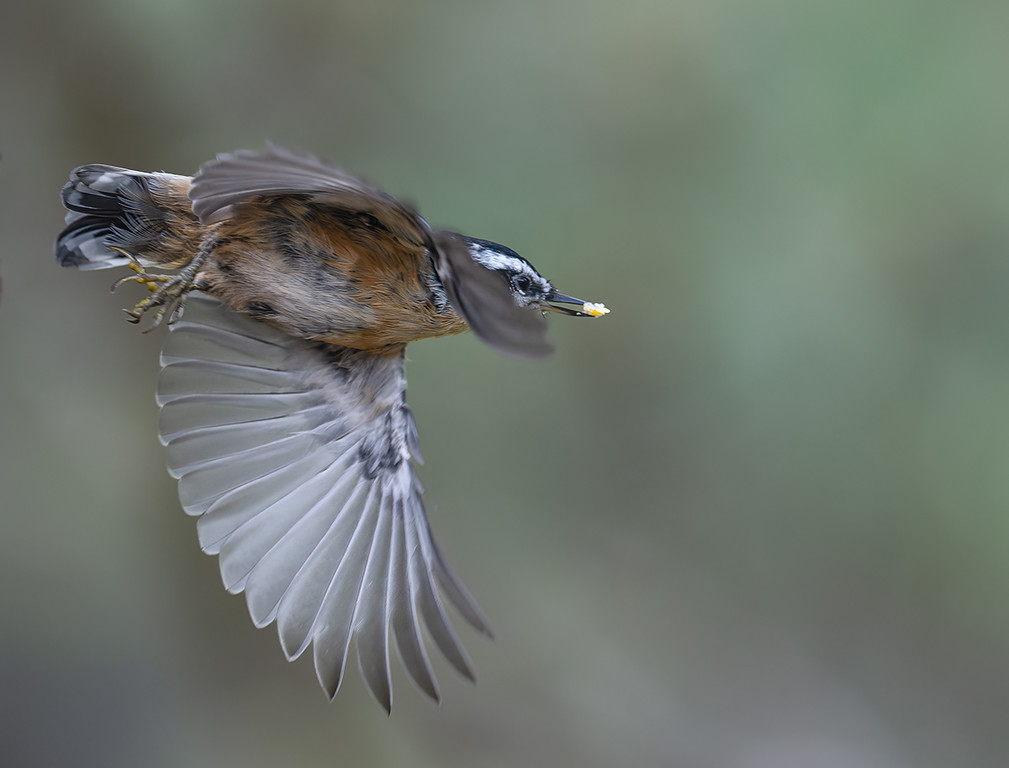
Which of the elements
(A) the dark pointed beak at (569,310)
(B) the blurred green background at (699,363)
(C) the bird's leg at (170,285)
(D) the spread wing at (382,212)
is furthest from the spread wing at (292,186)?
(B) the blurred green background at (699,363)

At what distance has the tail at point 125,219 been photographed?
1.79 m

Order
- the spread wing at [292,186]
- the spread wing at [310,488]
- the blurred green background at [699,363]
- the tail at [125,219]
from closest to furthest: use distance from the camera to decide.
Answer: the spread wing at [292,186] → the tail at [125,219] → the spread wing at [310,488] → the blurred green background at [699,363]

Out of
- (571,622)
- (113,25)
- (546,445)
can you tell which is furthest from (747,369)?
(113,25)

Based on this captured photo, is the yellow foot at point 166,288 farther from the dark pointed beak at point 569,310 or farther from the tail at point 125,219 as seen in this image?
the dark pointed beak at point 569,310

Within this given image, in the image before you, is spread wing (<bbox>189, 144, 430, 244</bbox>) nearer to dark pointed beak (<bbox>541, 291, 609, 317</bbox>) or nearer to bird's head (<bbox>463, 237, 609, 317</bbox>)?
bird's head (<bbox>463, 237, 609, 317</bbox>)

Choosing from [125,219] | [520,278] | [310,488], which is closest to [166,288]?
[125,219]

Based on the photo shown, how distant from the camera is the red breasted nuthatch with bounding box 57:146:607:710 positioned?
1674 mm

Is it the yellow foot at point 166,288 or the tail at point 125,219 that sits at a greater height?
the tail at point 125,219

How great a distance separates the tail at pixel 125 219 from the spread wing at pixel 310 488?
14cm

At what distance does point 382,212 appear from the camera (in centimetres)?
151

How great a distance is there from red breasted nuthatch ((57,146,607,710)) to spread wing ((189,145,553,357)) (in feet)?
0.05

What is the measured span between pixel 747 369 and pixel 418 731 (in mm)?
1852

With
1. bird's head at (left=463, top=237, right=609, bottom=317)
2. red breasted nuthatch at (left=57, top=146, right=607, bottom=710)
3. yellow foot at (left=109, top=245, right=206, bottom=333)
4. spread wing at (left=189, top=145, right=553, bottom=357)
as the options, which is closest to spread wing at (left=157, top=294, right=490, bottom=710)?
red breasted nuthatch at (left=57, top=146, right=607, bottom=710)

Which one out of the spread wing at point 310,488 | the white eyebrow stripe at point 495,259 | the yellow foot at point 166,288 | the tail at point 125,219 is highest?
the white eyebrow stripe at point 495,259
